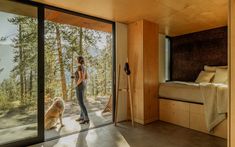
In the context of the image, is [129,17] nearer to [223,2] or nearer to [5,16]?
[223,2]

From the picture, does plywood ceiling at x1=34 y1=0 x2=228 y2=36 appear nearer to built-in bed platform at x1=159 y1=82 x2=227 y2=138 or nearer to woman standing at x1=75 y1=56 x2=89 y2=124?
woman standing at x1=75 y1=56 x2=89 y2=124

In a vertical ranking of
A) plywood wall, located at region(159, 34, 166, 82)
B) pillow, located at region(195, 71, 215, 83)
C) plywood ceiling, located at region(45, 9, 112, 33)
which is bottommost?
pillow, located at region(195, 71, 215, 83)

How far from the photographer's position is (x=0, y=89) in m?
2.28

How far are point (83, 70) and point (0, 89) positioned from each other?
1.65m

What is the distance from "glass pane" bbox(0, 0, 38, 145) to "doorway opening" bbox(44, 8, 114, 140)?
1197 millimetres

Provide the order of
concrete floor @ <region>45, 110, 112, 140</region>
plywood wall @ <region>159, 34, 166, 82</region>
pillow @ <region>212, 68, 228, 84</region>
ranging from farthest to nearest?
plywood wall @ <region>159, 34, 166, 82</region> → pillow @ <region>212, 68, 228, 84</region> → concrete floor @ <region>45, 110, 112, 140</region>

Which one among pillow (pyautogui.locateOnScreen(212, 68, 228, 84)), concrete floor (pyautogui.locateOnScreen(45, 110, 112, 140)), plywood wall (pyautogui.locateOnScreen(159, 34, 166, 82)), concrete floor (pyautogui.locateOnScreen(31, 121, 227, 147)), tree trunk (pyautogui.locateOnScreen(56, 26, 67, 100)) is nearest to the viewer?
concrete floor (pyautogui.locateOnScreen(31, 121, 227, 147))

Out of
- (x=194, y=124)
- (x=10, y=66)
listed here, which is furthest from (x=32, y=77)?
(x=194, y=124)

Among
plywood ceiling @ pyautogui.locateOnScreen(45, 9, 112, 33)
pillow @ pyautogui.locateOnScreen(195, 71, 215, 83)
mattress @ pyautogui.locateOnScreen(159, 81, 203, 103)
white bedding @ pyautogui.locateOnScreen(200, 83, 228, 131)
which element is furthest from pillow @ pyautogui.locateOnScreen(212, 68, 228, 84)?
plywood ceiling @ pyautogui.locateOnScreen(45, 9, 112, 33)

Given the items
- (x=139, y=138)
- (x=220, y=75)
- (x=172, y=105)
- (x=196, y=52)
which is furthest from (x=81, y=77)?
(x=196, y=52)

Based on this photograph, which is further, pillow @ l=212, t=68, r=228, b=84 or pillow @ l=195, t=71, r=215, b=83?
pillow @ l=195, t=71, r=215, b=83

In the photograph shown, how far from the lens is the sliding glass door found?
2318 millimetres

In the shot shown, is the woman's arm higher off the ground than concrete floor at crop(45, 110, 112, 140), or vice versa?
the woman's arm

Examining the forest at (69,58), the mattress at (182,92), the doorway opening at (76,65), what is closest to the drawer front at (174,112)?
the mattress at (182,92)
